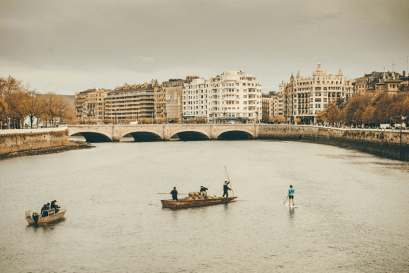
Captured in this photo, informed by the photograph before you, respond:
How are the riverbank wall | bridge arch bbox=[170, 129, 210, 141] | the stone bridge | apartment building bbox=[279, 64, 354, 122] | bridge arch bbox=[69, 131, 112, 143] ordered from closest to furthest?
1. the riverbank wall
2. the stone bridge
3. bridge arch bbox=[69, 131, 112, 143]
4. bridge arch bbox=[170, 129, 210, 141]
5. apartment building bbox=[279, 64, 354, 122]

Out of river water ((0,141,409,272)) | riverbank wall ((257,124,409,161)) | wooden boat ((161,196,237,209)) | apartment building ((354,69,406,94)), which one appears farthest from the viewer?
apartment building ((354,69,406,94))

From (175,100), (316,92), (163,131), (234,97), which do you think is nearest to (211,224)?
(163,131)

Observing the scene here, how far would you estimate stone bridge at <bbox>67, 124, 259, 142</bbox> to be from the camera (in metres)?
115

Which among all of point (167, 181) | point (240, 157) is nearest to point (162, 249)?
point (167, 181)

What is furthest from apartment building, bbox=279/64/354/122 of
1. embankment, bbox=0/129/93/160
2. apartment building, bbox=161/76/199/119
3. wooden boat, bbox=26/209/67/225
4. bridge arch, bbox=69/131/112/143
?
wooden boat, bbox=26/209/67/225

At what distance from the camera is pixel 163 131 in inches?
4838

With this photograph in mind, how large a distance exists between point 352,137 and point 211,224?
212ft

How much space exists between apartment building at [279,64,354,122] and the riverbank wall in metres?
39.8

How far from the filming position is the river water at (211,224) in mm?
23219

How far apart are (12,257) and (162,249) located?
8261 millimetres

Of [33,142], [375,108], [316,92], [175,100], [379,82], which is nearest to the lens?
[33,142]

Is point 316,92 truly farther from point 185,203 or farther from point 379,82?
point 185,203

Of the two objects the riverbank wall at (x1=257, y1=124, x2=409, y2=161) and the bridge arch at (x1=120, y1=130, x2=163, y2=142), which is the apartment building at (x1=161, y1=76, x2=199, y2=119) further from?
the riverbank wall at (x1=257, y1=124, x2=409, y2=161)

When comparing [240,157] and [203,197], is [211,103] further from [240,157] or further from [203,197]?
[203,197]
